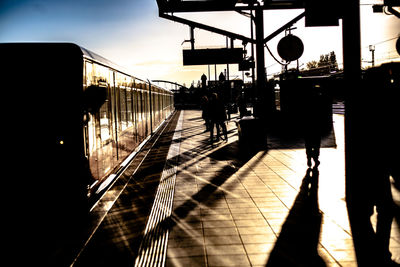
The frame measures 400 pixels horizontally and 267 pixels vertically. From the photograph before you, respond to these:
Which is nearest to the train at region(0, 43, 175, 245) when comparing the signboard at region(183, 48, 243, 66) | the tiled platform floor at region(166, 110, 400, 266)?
the tiled platform floor at region(166, 110, 400, 266)

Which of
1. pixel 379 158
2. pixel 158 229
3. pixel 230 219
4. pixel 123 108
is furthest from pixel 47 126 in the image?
pixel 379 158

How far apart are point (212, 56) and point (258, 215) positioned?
32.4ft

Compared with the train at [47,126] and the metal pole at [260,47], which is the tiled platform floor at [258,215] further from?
the metal pole at [260,47]

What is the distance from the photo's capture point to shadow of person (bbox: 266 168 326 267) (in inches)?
137

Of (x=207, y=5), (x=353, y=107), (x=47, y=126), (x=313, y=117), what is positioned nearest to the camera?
(x=47, y=126)

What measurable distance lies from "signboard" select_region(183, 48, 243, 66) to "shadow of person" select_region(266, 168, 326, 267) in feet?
29.3

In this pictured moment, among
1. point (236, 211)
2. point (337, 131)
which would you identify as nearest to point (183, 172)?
point (236, 211)

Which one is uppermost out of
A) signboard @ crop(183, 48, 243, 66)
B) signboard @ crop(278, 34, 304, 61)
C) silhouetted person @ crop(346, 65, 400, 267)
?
signboard @ crop(183, 48, 243, 66)

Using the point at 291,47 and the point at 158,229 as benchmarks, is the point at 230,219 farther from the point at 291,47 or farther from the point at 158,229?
the point at 291,47

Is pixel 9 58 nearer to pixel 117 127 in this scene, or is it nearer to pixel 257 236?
pixel 117 127

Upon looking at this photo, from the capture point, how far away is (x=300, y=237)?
4.07 metres

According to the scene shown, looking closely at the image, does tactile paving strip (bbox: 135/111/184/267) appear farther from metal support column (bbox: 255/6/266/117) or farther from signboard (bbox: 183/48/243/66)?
signboard (bbox: 183/48/243/66)

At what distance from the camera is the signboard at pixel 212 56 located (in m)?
13.7

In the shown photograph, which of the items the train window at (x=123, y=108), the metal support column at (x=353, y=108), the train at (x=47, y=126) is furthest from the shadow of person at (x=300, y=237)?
the train window at (x=123, y=108)
